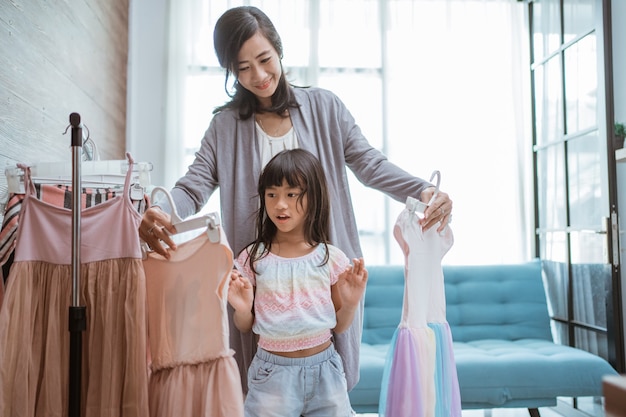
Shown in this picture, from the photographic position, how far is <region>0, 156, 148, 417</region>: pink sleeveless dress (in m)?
1.26

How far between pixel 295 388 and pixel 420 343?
0.37 meters

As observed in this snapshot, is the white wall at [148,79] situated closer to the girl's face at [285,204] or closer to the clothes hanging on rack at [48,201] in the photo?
the clothes hanging on rack at [48,201]

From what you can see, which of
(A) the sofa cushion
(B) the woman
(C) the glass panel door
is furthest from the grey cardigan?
(C) the glass panel door

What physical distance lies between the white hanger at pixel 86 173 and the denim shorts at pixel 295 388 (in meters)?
0.56

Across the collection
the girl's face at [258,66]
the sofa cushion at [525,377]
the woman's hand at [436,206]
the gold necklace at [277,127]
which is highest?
the girl's face at [258,66]

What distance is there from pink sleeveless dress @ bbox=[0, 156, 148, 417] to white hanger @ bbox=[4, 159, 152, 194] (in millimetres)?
35

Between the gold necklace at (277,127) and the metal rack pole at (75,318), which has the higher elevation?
the gold necklace at (277,127)

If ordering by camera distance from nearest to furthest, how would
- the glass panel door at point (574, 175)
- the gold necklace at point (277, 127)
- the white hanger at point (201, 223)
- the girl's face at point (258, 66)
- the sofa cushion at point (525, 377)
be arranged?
the white hanger at point (201, 223) < the girl's face at point (258, 66) < the gold necklace at point (277, 127) < the sofa cushion at point (525, 377) < the glass panel door at point (574, 175)

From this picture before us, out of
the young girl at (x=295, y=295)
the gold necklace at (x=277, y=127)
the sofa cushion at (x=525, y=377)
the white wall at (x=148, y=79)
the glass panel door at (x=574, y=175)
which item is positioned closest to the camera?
the young girl at (x=295, y=295)

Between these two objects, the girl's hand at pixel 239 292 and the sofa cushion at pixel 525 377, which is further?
the sofa cushion at pixel 525 377

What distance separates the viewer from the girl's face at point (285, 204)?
4.45 feet

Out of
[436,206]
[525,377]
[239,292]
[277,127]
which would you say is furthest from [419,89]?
[239,292]

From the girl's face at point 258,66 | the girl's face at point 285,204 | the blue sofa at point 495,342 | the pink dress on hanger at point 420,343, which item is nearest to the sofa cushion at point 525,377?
the blue sofa at point 495,342

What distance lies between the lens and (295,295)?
4.34ft
